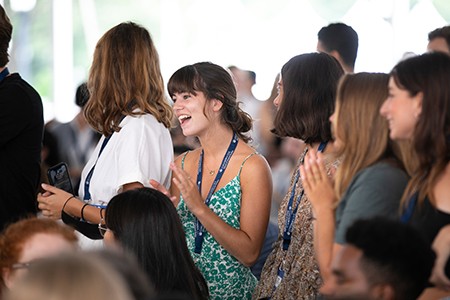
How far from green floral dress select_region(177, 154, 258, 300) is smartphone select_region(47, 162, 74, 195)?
0.61m

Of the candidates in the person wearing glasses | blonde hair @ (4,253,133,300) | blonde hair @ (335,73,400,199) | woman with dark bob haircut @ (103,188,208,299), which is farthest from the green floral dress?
blonde hair @ (4,253,133,300)

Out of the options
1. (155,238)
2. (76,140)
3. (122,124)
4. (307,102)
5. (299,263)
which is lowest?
(76,140)

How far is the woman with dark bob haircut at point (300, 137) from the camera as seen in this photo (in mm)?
3479

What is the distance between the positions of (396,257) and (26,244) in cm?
108

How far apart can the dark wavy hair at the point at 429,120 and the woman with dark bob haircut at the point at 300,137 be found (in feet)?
2.40

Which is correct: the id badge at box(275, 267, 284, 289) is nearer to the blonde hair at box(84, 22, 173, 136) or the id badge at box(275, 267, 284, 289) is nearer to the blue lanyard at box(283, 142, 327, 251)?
the blue lanyard at box(283, 142, 327, 251)

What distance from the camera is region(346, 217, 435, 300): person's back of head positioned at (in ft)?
7.68

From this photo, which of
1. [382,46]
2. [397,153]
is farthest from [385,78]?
[382,46]

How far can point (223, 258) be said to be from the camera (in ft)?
12.5

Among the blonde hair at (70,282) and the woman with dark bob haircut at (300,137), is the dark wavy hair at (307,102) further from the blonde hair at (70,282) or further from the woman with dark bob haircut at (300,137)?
the blonde hair at (70,282)

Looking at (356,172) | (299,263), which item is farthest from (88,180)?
(356,172)

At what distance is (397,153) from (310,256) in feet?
2.36

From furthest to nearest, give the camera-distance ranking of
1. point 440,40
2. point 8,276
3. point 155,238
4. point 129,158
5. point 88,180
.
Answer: point 440,40 → point 88,180 → point 129,158 → point 155,238 → point 8,276

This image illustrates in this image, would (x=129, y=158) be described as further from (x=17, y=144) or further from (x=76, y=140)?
(x=76, y=140)
